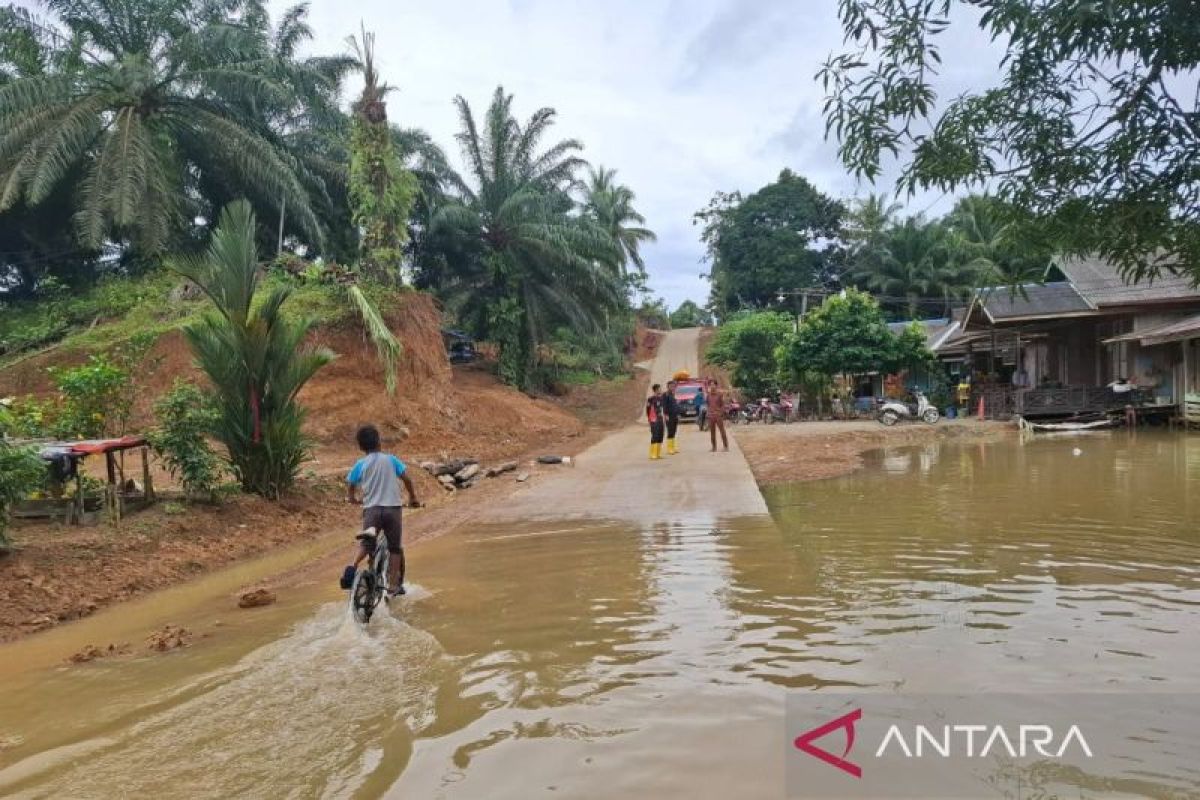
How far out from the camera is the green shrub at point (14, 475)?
7574 mm

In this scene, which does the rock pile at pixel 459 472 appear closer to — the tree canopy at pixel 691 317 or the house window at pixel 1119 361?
the house window at pixel 1119 361

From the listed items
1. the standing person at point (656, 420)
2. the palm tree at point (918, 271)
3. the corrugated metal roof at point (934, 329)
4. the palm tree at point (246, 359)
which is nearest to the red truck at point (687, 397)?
the corrugated metal roof at point (934, 329)

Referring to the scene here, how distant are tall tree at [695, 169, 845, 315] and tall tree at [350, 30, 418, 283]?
37431 millimetres

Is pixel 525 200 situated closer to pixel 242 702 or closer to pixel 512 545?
pixel 512 545

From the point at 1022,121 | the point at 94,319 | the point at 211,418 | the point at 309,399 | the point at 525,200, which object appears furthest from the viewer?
the point at 525,200

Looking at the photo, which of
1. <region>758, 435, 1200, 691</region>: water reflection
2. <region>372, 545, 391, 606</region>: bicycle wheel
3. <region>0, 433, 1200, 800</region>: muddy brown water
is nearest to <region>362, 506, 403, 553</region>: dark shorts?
<region>372, 545, 391, 606</region>: bicycle wheel

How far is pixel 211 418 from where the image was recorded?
10.9 m

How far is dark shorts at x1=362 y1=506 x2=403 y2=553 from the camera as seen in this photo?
681cm

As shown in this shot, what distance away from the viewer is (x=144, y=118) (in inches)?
945

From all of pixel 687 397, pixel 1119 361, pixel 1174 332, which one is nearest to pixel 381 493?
pixel 1174 332

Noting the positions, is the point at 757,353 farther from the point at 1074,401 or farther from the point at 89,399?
the point at 89,399

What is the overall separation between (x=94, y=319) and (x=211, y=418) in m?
15.5

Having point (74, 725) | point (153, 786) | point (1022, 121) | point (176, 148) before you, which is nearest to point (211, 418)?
point (74, 725)

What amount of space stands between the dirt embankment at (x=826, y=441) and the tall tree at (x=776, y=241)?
28993 mm
